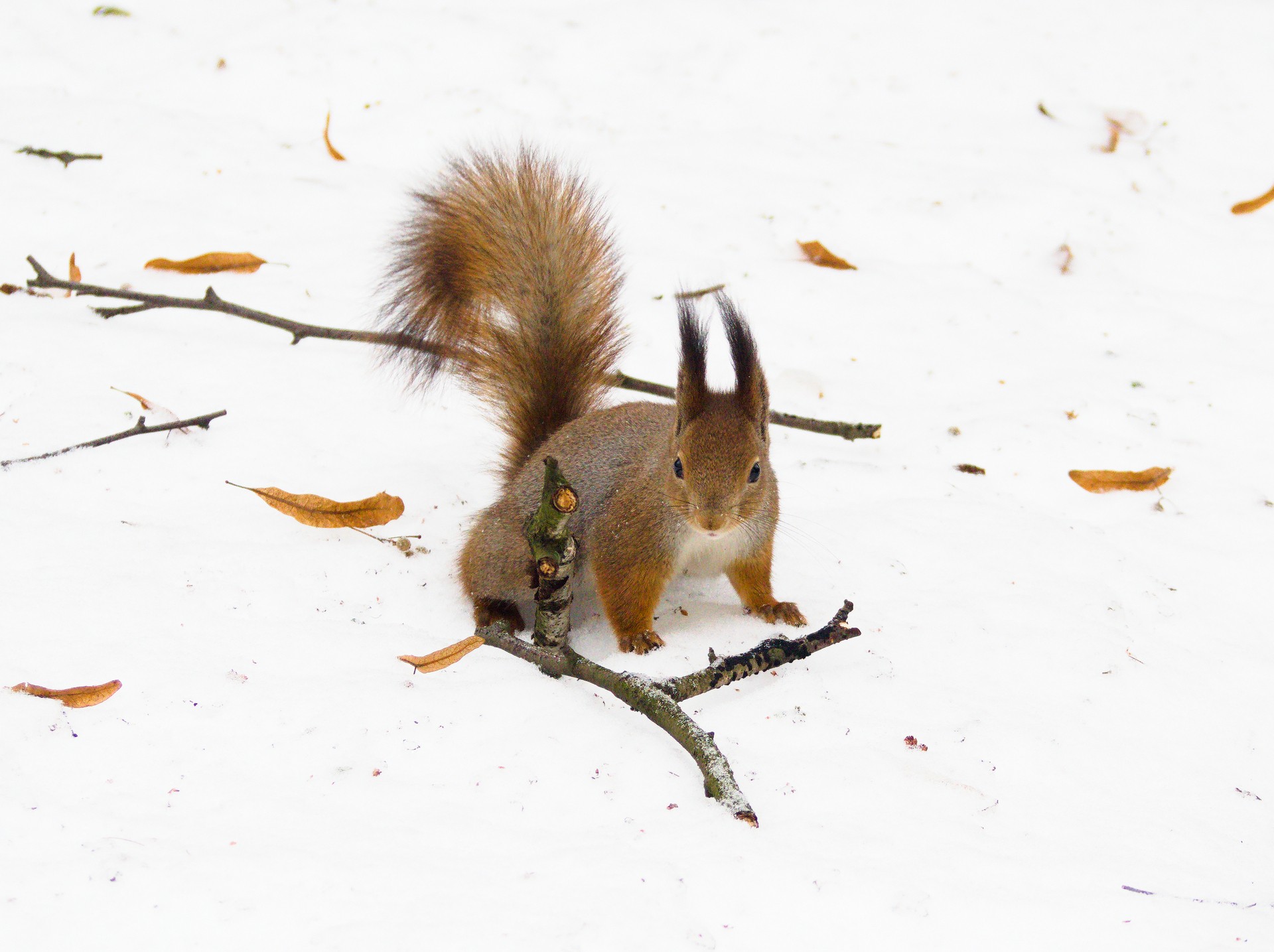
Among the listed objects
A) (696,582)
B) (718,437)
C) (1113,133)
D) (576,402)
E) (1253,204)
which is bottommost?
(696,582)

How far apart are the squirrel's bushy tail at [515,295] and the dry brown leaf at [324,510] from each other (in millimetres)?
334

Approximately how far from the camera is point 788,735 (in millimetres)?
1692

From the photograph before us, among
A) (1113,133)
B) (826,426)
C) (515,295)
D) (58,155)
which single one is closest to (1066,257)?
(1113,133)

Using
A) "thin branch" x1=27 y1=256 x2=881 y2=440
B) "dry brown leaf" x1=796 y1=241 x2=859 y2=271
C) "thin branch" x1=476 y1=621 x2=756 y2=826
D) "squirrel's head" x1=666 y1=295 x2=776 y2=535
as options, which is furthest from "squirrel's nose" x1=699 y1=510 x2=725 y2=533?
"dry brown leaf" x1=796 y1=241 x2=859 y2=271

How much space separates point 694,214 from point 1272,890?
9.27 ft

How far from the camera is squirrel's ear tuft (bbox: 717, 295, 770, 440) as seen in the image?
1.94 metres

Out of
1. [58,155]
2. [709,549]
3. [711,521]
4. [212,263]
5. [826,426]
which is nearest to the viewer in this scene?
[711,521]

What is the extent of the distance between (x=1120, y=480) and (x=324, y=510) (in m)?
1.84

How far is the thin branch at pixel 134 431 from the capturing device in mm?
2258

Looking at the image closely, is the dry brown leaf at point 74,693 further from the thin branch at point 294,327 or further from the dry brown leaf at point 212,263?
the dry brown leaf at point 212,263

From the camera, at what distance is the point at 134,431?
231cm

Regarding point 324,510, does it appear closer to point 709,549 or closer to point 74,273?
point 709,549

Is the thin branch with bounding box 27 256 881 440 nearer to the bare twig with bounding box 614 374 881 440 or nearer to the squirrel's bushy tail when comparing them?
the bare twig with bounding box 614 374 881 440

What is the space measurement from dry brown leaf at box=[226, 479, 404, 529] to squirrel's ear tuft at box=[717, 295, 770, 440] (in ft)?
2.60
